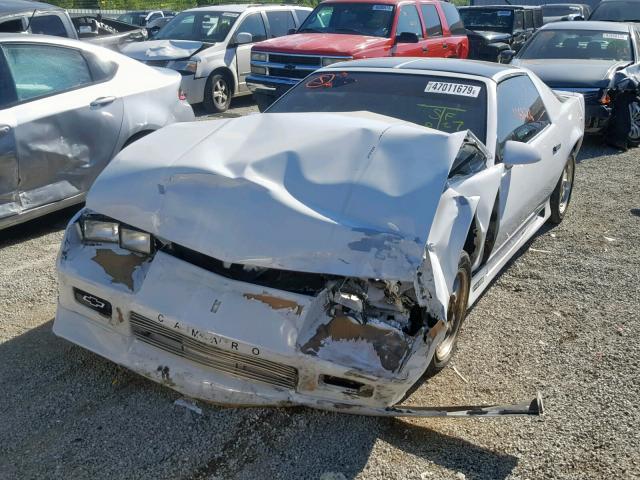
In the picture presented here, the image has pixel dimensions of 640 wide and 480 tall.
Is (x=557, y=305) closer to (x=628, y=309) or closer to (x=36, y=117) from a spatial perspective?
(x=628, y=309)

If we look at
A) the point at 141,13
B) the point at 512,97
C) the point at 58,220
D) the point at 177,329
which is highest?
the point at 512,97

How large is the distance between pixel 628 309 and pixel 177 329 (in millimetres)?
3089

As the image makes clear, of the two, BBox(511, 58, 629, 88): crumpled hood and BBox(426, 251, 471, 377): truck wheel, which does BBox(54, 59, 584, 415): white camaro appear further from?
BBox(511, 58, 629, 88): crumpled hood

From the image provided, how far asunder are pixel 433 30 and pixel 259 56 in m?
3.14

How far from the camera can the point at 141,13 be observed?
2334cm

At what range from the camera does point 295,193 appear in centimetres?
304

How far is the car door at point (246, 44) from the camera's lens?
11.0m

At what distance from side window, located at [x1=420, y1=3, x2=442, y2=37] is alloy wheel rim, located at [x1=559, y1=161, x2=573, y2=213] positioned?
18.0 ft

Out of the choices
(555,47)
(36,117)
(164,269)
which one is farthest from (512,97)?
(555,47)

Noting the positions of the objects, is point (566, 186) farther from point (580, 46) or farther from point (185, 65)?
point (185, 65)

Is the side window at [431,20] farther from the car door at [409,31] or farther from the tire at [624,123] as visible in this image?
the tire at [624,123]

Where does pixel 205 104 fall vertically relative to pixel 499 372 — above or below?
below

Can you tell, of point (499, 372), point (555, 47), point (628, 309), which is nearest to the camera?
point (499, 372)

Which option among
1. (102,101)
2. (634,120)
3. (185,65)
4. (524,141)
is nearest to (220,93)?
(185,65)
